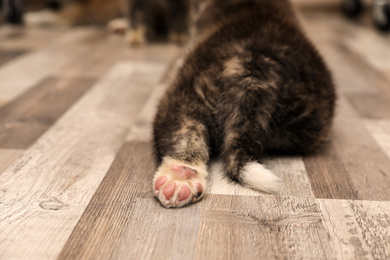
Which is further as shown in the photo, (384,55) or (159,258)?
(384,55)

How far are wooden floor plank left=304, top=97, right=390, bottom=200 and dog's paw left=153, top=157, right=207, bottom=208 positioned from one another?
1.31 ft

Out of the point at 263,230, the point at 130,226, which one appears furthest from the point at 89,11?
the point at 263,230

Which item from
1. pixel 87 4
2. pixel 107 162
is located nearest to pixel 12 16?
pixel 87 4

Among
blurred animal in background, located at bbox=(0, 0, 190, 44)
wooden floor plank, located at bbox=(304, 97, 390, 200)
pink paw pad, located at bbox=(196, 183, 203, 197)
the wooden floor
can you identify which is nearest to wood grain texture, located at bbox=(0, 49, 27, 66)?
the wooden floor

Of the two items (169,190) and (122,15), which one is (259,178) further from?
(122,15)

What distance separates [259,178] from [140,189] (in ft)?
1.32

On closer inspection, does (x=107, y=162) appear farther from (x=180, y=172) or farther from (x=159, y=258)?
(x=159, y=258)

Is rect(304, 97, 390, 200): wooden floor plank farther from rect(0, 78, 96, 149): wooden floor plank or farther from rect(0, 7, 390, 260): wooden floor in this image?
rect(0, 78, 96, 149): wooden floor plank

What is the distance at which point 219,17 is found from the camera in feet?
6.55

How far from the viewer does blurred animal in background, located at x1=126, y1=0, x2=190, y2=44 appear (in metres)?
3.41

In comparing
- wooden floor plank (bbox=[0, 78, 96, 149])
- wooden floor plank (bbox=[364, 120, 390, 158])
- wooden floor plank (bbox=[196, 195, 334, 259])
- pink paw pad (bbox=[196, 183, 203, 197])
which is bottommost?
wooden floor plank (bbox=[364, 120, 390, 158])

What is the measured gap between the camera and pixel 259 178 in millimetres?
1336

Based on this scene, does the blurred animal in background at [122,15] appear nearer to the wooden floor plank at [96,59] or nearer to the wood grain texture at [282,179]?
the wooden floor plank at [96,59]

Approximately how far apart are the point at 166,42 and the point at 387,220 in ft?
8.81
